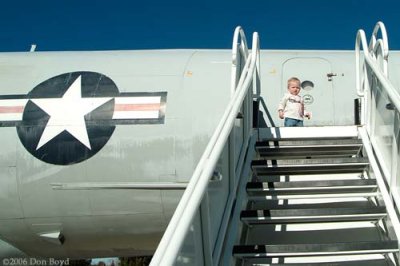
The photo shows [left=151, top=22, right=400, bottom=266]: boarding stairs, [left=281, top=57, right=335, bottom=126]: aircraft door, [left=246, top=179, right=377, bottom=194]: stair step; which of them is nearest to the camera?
[left=151, top=22, right=400, bottom=266]: boarding stairs

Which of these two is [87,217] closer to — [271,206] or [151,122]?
[151,122]

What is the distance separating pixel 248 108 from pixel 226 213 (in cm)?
195

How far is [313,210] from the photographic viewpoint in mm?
4273

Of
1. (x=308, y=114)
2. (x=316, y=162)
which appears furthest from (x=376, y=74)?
(x=308, y=114)

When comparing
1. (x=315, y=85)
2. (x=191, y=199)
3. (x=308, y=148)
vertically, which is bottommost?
(x=191, y=199)

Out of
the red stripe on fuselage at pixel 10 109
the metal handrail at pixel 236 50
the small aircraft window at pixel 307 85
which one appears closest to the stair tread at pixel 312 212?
the metal handrail at pixel 236 50

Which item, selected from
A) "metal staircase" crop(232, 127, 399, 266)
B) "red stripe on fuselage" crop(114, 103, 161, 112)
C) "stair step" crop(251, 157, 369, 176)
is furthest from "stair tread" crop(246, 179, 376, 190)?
"red stripe on fuselage" crop(114, 103, 161, 112)

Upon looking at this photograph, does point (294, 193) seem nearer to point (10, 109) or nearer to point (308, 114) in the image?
point (308, 114)

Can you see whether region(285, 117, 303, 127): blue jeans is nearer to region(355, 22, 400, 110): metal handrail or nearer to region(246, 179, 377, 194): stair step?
region(355, 22, 400, 110): metal handrail

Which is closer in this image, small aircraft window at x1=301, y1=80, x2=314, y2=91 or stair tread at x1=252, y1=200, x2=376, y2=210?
stair tread at x1=252, y1=200, x2=376, y2=210

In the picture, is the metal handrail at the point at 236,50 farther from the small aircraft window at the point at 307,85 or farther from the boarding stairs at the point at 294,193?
the small aircraft window at the point at 307,85

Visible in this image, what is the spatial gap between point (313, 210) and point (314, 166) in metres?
1.08

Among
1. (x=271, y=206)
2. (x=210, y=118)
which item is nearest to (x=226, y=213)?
(x=271, y=206)

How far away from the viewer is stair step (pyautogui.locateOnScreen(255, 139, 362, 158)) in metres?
5.72
